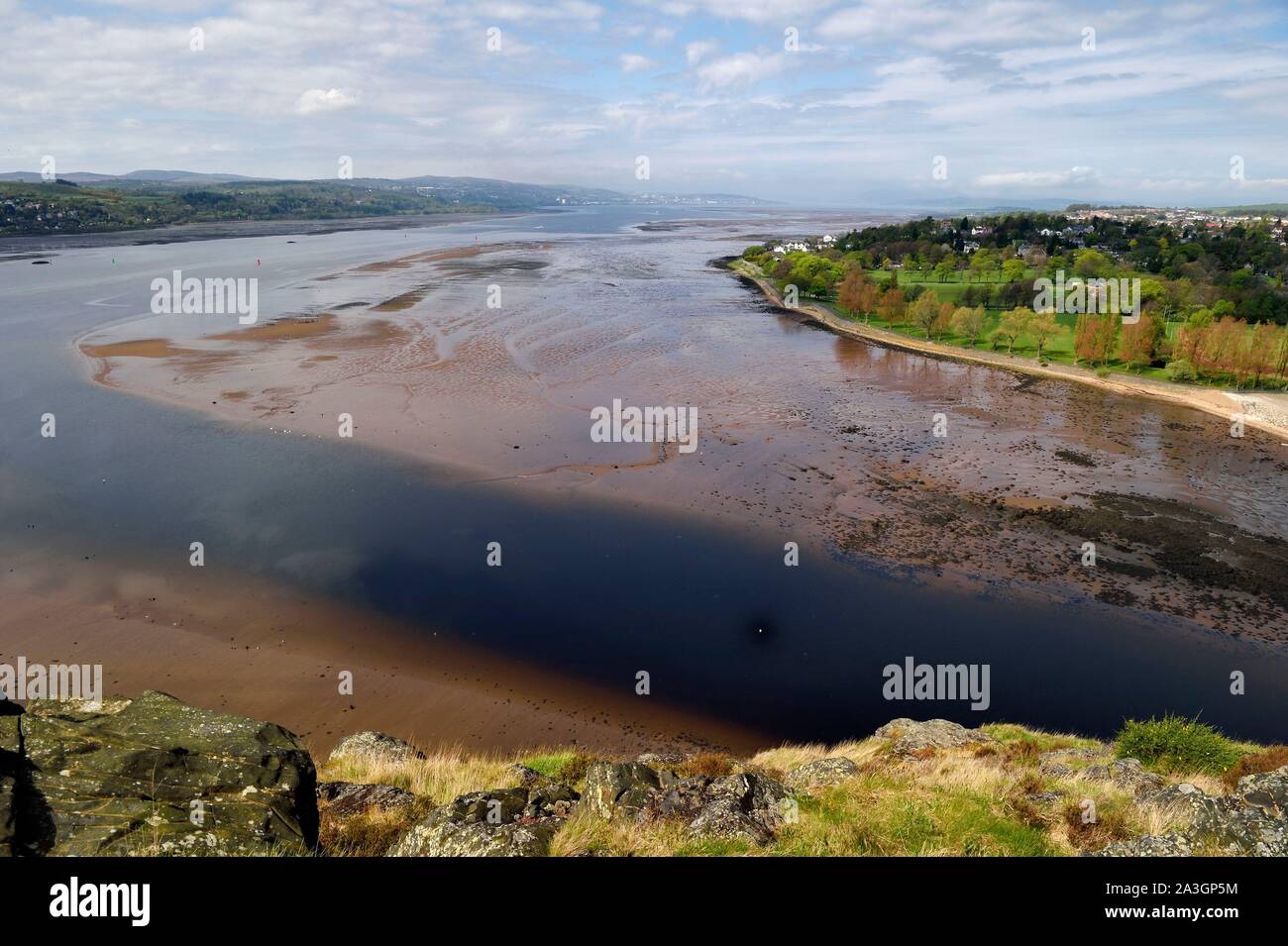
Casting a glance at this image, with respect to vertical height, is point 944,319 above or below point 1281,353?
above

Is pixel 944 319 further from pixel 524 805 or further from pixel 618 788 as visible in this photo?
pixel 524 805

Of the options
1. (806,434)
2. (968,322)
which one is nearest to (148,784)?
(806,434)

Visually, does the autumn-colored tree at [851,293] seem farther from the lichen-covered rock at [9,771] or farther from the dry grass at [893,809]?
the lichen-covered rock at [9,771]

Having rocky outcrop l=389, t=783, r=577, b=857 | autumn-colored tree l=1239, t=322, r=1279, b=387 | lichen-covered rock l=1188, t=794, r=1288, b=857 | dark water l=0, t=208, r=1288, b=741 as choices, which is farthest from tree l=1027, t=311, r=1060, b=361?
rocky outcrop l=389, t=783, r=577, b=857

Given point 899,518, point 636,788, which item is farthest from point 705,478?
point 636,788

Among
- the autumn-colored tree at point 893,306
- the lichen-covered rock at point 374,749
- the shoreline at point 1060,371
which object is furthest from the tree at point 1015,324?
the lichen-covered rock at point 374,749

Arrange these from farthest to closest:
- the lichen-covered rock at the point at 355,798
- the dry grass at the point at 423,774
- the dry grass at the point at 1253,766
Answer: the dry grass at the point at 1253,766 → the dry grass at the point at 423,774 → the lichen-covered rock at the point at 355,798
